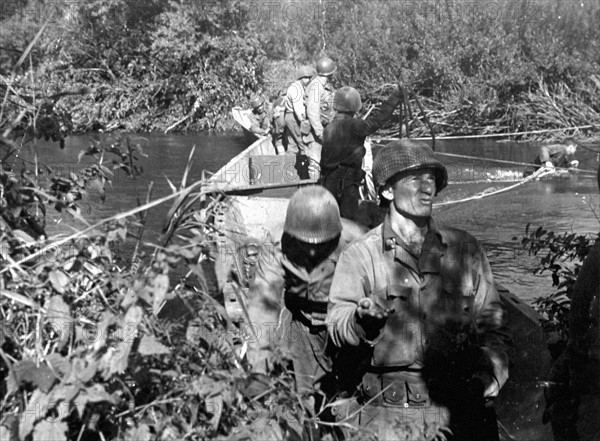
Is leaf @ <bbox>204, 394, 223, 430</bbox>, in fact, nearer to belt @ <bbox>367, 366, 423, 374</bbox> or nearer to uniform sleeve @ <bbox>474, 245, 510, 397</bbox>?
belt @ <bbox>367, 366, 423, 374</bbox>

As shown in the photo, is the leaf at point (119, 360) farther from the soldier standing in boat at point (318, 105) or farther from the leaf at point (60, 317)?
the soldier standing in boat at point (318, 105)

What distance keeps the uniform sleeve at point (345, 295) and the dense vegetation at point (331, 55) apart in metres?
20.4

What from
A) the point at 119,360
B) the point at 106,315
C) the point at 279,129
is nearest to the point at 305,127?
the point at 279,129

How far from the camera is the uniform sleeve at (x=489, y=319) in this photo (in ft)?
12.3

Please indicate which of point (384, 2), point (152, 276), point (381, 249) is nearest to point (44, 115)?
point (381, 249)

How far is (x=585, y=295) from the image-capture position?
3818mm

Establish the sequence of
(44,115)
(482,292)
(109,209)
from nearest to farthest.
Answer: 1. (482,292)
2. (44,115)
3. (109,209)

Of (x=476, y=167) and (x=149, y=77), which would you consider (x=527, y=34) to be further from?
(x=149, y=77)

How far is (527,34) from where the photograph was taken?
29188 millimetres

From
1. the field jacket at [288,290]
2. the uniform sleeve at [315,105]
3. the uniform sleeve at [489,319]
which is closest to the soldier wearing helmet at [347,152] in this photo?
the uniform sleeve at [315,105]

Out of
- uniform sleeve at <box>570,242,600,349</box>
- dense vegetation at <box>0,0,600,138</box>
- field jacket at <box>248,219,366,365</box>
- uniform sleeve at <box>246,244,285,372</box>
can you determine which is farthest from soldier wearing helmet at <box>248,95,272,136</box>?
uniform sleeve at <box>570,242,600,349</box>

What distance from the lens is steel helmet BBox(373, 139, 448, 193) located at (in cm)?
393

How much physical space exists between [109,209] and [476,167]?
854cm

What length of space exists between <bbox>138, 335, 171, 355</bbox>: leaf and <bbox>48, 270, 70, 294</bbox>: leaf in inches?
12.3
